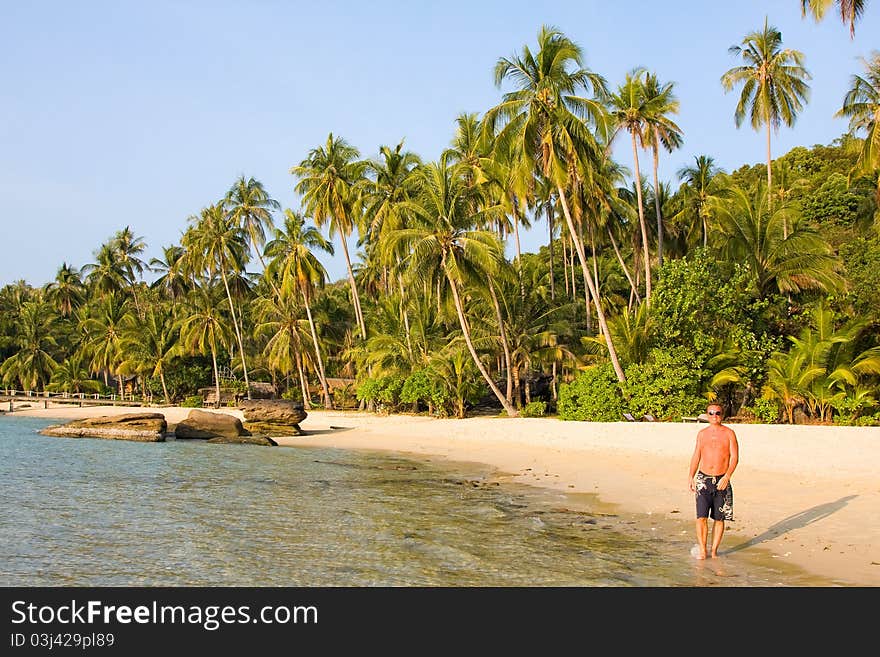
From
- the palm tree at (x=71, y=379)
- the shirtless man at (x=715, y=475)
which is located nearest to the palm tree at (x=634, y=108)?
the shirtless man at (x=715, y=475)

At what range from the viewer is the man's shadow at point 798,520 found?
8.97 meters

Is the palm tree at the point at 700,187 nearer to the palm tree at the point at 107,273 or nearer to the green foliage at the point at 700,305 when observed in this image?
the green foliage at the point at 700,305

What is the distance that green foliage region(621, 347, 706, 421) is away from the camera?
72.3 ft

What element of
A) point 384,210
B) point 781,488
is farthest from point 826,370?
point 384,210

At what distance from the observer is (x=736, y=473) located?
45.5ft

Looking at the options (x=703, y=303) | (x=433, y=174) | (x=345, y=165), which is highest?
(x=345, y=165)

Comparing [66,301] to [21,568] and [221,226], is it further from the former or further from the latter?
[21,568]

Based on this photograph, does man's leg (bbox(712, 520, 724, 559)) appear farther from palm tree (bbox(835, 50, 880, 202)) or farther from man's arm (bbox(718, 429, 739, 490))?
palm tree (bbox(835, 50, 880, 202))

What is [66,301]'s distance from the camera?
6669 cm

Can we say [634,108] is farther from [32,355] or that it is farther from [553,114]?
[32,355]

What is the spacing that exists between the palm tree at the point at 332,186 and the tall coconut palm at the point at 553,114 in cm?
1616

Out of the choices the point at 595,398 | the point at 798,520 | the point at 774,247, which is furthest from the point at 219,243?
the point at 798,520

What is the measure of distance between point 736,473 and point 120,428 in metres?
23.9

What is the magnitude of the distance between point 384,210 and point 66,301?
44.5 meters
